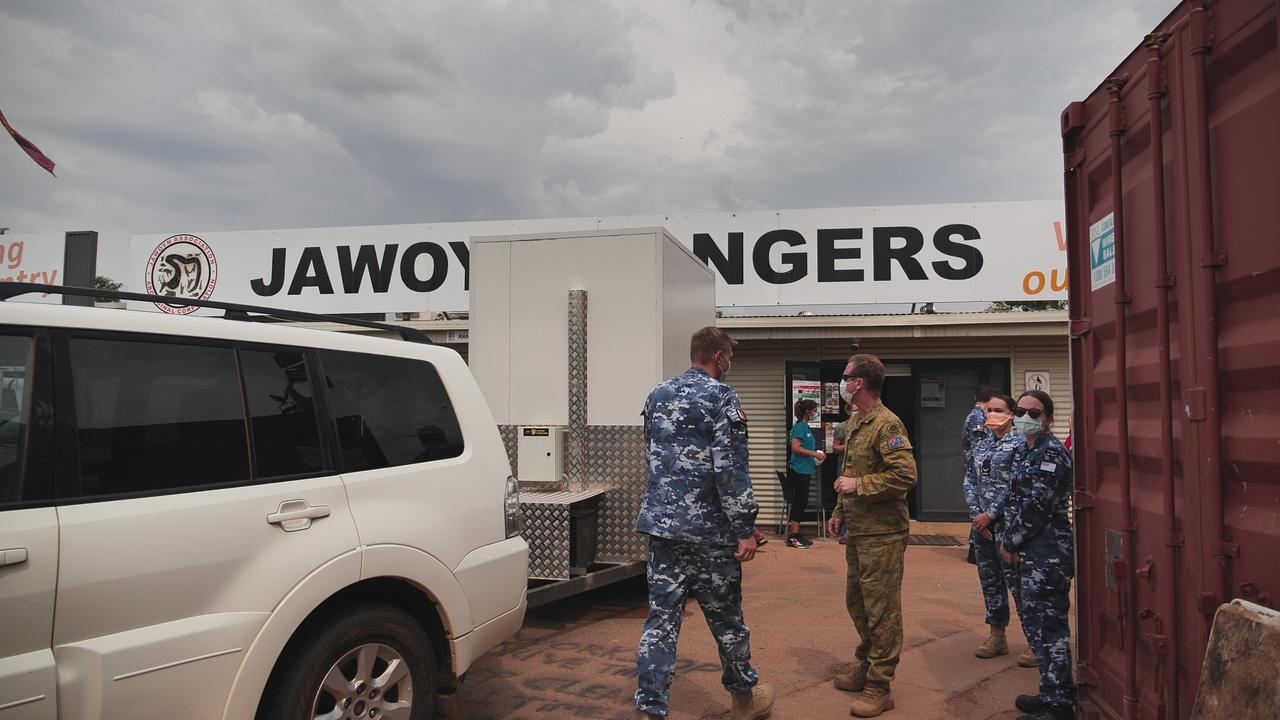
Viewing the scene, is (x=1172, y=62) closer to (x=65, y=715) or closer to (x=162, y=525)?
(x=162, y=525)

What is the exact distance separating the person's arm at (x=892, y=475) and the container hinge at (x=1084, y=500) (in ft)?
2.83

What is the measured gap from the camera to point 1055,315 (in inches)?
415

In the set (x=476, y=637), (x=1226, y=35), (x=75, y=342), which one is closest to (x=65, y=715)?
(x=75, y=342)

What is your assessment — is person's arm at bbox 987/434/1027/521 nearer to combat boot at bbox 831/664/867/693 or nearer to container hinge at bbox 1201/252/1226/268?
combat boot at bbox 831/664/867/693

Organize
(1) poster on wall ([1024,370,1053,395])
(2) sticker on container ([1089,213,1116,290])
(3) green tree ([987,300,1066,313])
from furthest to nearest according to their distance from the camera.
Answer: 1. (3) green tree ([987,300,1066,313])
2. (1) poster on wall ([1024,370,1053,395])
3. (2) sticker on container ([1089,213,1116,290])

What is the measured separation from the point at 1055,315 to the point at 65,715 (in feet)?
36.1

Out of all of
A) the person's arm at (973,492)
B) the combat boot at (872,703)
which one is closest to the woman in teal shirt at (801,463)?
the person's arm at (973,492)

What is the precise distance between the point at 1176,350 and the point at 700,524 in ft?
6.76

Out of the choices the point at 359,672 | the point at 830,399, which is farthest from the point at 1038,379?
the point at 359,672

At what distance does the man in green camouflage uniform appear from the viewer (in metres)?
4.27

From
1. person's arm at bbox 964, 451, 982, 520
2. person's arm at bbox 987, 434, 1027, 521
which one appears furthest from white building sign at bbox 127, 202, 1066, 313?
person's arm at bbox 987, 434, 1027, 521

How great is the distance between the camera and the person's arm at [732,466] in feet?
12.4

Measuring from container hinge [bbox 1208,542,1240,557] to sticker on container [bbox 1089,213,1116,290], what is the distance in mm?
1168

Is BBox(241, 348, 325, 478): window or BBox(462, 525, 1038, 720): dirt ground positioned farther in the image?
BBox(462, 525, 1038, 720): dirt ground
